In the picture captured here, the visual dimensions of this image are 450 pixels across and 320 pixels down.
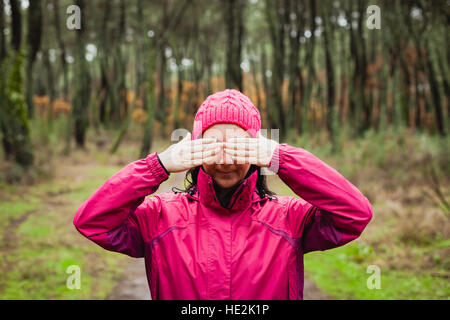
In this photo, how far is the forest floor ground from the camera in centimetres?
451

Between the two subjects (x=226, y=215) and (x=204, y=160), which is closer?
(x=204, y=160)

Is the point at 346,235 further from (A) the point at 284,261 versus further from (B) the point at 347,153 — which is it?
(B) the point at 347,153

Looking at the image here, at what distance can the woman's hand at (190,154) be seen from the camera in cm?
177

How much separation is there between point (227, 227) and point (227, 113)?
581mm

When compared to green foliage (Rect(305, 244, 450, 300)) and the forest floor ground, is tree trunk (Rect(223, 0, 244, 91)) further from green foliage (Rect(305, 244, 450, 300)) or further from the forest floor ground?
green foliage (Rect(305, 244, 450, 300))

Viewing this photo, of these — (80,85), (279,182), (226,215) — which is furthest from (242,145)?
(80,85)

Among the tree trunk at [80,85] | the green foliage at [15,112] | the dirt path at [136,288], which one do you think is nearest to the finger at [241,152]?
the dirt path at [136,288]

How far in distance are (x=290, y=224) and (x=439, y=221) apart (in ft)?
16.2

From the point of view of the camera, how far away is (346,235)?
6.17 feet

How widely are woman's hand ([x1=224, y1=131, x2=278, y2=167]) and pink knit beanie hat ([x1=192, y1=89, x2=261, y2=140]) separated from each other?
0.17 m

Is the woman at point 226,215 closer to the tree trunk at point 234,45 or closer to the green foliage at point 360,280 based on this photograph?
the green foliage at point 360,280

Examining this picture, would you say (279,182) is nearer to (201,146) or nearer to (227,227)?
(227,227)

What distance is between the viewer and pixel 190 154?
178cm

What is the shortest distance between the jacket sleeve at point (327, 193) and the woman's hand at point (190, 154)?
302mm
